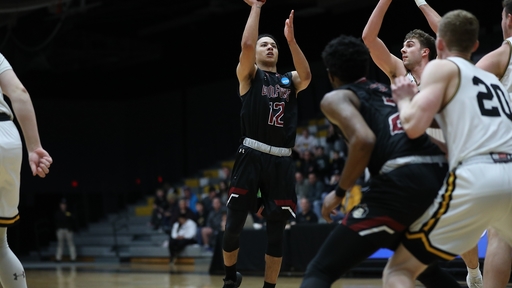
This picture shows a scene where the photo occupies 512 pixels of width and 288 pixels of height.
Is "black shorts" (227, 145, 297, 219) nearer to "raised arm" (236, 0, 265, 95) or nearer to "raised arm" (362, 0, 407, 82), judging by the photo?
"raised arm" (236, 0, 265, 95)

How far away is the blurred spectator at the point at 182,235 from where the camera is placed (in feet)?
Answer: 58.2

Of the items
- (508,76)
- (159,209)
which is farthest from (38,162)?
(159,209)

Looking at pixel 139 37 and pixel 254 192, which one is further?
pixel 139 37

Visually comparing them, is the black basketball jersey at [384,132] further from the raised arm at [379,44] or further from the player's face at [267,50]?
the player's face at [267,50]

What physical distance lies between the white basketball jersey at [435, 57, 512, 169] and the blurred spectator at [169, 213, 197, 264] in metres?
14.5

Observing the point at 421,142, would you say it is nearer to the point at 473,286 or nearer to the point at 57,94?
the point at 473,286

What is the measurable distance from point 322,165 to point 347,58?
41.1 feet

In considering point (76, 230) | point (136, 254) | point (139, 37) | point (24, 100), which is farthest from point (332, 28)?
point (24, 100)

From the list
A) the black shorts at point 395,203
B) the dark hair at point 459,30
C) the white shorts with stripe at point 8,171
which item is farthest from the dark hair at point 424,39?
the white shorts with stripe at point 8,171

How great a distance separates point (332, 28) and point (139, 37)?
7.28m

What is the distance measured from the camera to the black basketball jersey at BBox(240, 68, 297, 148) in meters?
6.27

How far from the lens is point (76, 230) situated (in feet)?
77.0

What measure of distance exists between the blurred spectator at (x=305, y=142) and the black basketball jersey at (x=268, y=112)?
1146 centimetres

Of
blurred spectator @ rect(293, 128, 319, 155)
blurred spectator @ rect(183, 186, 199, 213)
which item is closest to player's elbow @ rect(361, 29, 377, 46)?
blurred spectator @ rect(293, 128, 319, 155)
